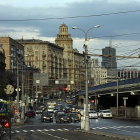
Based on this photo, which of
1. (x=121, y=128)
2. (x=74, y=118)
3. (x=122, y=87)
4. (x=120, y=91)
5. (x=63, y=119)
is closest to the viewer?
(x=121, y=128)

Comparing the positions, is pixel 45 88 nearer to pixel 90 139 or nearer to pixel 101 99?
pixel 101 99

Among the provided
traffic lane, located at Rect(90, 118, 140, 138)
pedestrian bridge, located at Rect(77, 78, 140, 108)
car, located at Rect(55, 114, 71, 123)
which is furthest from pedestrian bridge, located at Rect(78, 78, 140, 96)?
traffic lane, located at Rect(90, 118, 140, 138)

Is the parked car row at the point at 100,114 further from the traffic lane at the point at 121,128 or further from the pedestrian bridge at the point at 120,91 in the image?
the traffic lane at the point at 121,128

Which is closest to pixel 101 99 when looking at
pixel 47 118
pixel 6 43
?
pixel 6 43

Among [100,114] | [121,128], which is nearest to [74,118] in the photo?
[100,114]

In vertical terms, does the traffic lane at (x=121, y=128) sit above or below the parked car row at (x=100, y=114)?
below

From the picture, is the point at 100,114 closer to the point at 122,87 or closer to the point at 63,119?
the point at 122,87

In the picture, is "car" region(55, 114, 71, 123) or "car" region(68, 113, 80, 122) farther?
"car" region(68, 113, 80, 122)

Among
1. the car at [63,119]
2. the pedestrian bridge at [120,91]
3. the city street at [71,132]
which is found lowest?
the city street at [71,132]

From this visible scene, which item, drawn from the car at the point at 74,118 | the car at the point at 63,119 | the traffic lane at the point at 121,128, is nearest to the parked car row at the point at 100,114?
the car at the point at 74,118

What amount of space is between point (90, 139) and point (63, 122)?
37975 mm

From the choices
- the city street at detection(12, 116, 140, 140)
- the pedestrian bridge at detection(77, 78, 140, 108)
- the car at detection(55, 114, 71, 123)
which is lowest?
the city street at detection(12, 116, 140, 140)

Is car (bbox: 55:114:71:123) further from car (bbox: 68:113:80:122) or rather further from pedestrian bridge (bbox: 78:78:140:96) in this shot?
pedestrian bridge (bbox: 78:78:140:96)

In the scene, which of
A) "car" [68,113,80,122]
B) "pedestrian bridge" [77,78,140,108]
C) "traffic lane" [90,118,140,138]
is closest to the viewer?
"traffic lane" [90,118,140,138]
